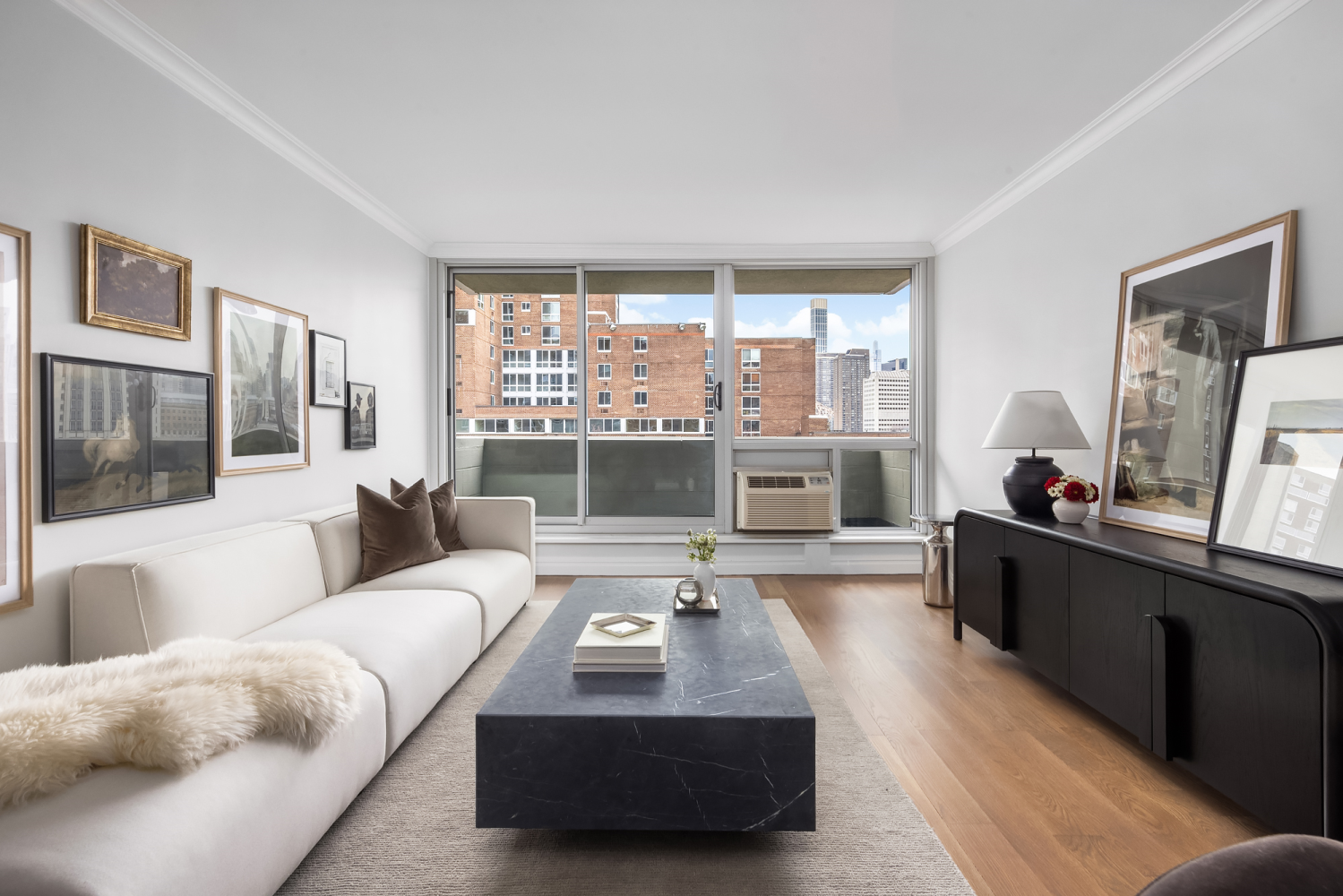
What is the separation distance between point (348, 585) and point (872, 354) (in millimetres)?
4087

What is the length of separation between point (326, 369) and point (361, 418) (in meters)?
0.46

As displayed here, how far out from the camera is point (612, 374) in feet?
16.6

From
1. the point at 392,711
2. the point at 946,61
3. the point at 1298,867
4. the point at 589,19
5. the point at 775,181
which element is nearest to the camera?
the point at 1298,867

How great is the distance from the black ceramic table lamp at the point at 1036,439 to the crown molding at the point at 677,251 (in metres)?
2.23

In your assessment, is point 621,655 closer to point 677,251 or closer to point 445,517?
point 445,517

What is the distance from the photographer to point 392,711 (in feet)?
6.63

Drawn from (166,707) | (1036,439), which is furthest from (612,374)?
(166,707)

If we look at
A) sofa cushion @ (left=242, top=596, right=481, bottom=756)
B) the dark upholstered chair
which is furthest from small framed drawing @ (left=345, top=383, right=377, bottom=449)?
the dark upholstered chair

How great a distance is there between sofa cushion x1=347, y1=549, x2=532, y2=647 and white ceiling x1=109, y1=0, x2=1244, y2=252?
215 cm

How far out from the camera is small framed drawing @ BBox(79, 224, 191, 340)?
6.79ft

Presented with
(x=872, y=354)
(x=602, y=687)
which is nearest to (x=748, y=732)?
(x=602, y=687)

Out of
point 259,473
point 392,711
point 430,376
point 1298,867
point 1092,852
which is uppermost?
point 430,376

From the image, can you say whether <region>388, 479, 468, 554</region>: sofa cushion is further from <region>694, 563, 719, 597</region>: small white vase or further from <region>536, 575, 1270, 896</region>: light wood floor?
<region>536, 575, 1270, 896</region>: light wood floor

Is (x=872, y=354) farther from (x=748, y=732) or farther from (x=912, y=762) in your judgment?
(x=748, y=732)
